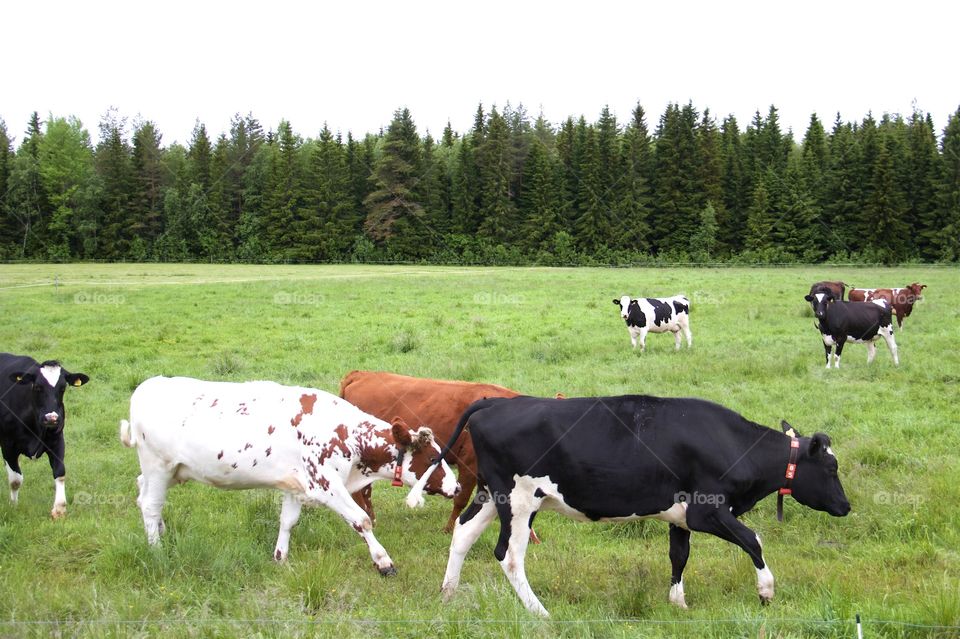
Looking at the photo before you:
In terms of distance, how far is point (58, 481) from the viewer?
8.41 meters

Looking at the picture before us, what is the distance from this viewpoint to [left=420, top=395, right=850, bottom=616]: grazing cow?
5.91m

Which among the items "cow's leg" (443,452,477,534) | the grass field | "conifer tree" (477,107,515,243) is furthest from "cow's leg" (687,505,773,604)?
"conifer tree" (477,107,515,243)

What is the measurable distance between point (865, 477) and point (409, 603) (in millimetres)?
5804

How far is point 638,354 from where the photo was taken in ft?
58.9

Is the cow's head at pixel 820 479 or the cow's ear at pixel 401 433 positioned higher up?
the cow's ear at pixel 401 433

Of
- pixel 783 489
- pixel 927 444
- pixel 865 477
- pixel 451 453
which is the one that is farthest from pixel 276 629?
pixel 927 444

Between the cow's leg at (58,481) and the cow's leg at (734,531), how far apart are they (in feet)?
21.1

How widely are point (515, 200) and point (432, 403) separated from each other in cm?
6351

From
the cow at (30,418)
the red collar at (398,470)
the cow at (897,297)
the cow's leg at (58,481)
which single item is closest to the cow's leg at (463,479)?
the red collar at (398,470)

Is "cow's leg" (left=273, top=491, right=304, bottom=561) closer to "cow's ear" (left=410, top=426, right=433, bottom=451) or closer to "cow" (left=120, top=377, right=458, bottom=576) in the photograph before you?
"cow" (left=120, top=377, right=458, bottom=576)

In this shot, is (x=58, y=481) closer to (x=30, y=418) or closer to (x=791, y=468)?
(x=30, y=418)

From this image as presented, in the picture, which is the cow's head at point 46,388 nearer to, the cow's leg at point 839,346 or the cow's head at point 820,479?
the cow's head at point 820,479

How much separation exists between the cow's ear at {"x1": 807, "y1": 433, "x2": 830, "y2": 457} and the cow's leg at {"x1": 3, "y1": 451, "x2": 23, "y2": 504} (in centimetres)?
819

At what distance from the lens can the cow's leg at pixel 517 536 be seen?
5.72m
